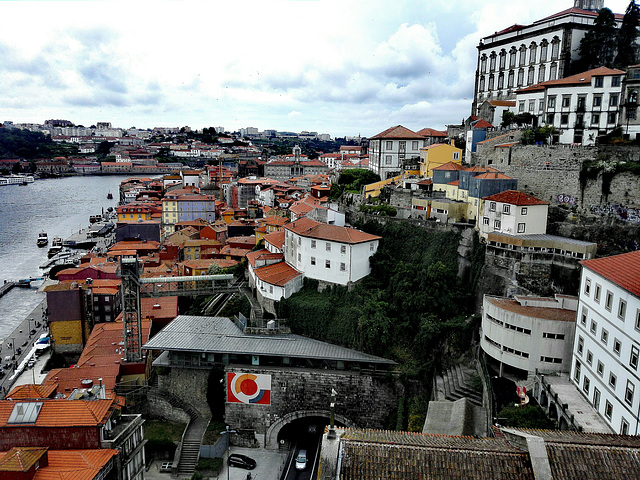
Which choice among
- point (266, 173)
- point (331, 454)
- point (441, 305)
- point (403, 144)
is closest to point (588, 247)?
point (441, 305)

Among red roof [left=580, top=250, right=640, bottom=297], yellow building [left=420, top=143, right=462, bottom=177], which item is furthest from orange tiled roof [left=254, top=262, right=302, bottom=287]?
red roof [left=580, top=250, right=640, bottom=297]

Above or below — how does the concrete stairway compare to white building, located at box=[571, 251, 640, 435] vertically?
below

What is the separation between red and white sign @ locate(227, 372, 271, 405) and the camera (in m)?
25.5

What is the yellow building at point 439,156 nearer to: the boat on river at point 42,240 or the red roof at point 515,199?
the red roof at point 515,199

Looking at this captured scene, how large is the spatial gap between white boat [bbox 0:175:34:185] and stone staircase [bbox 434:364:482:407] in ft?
535

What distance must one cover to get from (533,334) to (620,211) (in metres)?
10.4

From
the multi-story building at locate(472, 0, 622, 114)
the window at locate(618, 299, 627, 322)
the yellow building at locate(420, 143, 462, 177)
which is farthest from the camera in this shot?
the multi-story building at locate(472, 0, 622, 114)

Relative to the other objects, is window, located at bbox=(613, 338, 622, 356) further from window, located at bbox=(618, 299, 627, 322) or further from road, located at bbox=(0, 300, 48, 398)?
road, located at bbox=(0, 300, 48, 398)

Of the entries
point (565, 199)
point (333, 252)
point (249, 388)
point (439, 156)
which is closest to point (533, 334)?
point (565, 199)

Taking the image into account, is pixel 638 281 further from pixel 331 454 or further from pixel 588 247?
pixel 331 454

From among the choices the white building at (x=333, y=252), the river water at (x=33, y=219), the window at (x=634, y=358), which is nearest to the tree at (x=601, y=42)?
the white building at (x=333, y=252)

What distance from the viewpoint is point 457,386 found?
20.8 meters

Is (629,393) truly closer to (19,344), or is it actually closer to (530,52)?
(530,52)

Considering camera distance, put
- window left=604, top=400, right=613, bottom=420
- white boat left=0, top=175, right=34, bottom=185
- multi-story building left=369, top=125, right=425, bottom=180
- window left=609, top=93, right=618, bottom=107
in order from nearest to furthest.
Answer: window left=604, top=400, right=613, bottom=420 → window left=609, top=93, right=618, bottom=107 → multi-story building left=369, top=125, right=425, bottom=180 → white boat left=0, top=175, right=34, bottom=185
